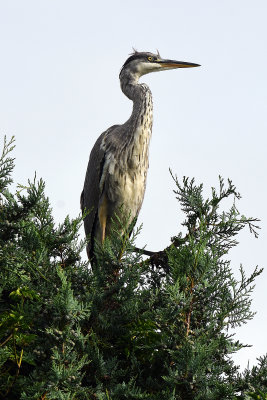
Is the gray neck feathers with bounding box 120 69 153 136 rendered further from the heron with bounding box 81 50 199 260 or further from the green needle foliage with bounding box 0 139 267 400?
the green needle foliage with bounding box 0 139 267 400

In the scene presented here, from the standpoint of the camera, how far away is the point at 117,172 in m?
6.25

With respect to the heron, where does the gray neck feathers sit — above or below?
above

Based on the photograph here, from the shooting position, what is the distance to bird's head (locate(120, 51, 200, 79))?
743 centimetres

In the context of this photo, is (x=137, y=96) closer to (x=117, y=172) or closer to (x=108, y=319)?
(x=117, y=172)

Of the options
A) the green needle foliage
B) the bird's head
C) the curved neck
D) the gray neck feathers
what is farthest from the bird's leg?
the green needle foliage

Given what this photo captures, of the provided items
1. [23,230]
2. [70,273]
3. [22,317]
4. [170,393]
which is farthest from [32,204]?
[170,393]

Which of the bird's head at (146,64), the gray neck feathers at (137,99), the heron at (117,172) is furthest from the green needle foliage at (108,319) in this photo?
the bird's head at (146,64)

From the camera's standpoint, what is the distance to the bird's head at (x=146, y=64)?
743 centimetres

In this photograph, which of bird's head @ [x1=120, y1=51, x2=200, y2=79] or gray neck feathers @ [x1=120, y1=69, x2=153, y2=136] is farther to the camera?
bird's head @ [x1=120, y1=51, x2=200, y2=79]

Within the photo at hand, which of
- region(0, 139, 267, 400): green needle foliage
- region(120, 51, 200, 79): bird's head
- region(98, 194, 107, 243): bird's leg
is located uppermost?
region(120, 51, 200, 79): bird's head

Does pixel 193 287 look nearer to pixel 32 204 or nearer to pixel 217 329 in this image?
pixel 217 329

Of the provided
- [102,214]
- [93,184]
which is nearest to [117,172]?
[93,184]

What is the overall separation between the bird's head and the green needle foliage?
14.1 feet

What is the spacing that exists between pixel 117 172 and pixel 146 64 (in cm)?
178
